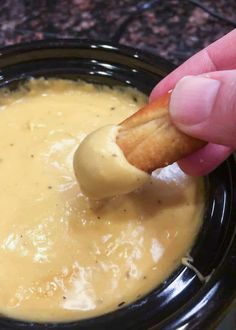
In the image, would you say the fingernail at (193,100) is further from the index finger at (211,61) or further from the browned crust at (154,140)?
the index finger at (211,61)

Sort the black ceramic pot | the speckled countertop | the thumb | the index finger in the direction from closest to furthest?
the thumb, the black ceramic pot, the index finger, the speckled countertop

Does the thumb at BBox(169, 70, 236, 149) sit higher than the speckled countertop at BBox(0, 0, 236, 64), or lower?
higher

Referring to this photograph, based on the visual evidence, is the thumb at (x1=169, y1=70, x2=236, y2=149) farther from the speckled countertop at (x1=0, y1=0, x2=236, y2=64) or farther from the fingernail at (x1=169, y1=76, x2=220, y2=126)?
the speckled countertop at (x1=0, y1=0, x2=236, y2=64)

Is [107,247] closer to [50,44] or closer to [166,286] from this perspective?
[166,286]

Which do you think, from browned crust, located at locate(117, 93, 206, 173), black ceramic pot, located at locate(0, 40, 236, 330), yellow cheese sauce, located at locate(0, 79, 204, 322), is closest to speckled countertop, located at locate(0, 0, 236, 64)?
black ceramic pot, located at locate(0, 40, 236, 330)

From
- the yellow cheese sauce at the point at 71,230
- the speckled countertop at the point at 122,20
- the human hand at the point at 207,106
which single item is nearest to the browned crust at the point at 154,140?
the human hand at the point at 207,106

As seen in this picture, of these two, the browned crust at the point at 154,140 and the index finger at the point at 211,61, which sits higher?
the index finger at the point at 211,61

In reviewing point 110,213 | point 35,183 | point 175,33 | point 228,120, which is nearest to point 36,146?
point 35,183
